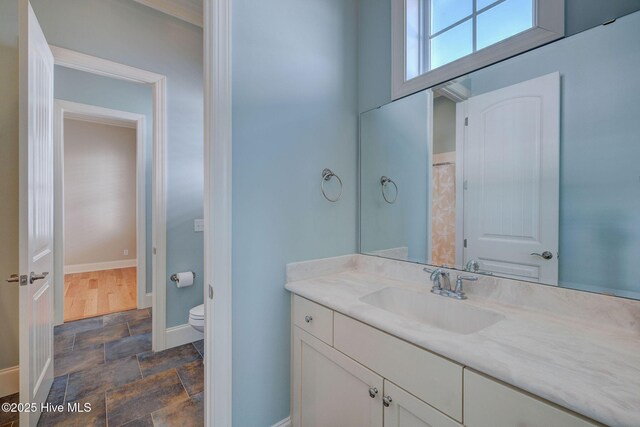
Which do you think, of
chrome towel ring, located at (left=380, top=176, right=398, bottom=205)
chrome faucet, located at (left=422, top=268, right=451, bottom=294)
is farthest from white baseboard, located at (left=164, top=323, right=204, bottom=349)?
chrome faucet, located at (left=422, top=268, right=451, bottom=294)

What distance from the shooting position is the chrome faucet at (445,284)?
1.22m

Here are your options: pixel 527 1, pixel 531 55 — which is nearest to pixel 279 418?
pixel 531 55

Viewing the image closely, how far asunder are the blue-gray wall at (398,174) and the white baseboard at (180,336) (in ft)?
5.92

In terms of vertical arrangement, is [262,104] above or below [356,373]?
above

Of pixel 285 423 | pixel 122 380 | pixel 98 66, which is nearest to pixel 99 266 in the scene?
pixel 122 380

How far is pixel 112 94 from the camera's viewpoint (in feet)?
10.3

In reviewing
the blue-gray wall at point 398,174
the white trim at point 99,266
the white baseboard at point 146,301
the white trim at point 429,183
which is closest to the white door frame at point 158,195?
the white baseboard at point 146,301

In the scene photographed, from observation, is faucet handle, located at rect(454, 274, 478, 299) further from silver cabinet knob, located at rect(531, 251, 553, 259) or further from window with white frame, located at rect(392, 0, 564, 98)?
window with white frame, located at rect(392, 0, 564, 98)

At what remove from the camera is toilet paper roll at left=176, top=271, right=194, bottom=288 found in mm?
2365

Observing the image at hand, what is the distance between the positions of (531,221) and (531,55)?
0.68 m

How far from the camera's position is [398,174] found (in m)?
1.69

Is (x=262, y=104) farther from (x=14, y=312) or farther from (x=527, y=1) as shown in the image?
(x=14, y=312)

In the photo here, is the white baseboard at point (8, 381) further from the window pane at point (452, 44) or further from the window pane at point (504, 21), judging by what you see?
the window pane at point (504, 21)

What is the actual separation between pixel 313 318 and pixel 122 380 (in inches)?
63.9
